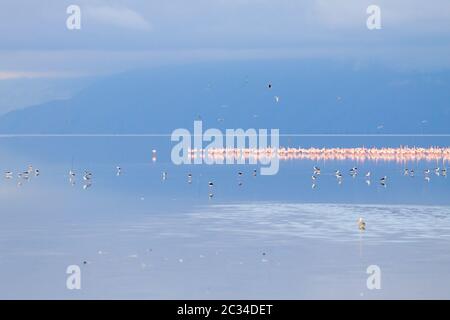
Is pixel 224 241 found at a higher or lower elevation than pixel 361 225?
lower

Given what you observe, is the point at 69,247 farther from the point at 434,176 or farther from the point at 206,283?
the point at 434,176

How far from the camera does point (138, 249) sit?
28234mm

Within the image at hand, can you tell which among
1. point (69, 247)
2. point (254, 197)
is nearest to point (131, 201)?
point (254, 197)

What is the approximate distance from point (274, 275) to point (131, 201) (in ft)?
66.3

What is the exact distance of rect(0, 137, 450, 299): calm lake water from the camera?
23.3m

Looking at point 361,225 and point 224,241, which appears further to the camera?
point 361,225

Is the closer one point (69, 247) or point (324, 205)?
point (69, 247)

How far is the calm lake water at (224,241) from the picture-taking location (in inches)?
917

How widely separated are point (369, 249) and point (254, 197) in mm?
18278

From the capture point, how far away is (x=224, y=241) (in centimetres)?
2988

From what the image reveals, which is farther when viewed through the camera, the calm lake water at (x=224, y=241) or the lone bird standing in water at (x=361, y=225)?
the lone bird standing in water at (x=361, y=225)

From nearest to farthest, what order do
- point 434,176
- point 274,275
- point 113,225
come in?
point 274,275 → point 113,225 → point 434,176

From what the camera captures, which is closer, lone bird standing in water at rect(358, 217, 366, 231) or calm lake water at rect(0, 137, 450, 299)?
calm lake water at rect(0, 137, 450, 299)
